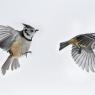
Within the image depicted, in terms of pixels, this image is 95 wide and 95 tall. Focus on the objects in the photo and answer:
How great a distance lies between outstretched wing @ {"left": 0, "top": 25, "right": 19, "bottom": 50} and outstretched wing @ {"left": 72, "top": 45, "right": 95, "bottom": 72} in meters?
0.53

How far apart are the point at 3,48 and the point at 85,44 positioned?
0.49 m

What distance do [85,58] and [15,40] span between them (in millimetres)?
712

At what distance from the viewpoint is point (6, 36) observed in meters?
1.65

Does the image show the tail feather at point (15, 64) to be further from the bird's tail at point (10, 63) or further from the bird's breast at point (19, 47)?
the bird's breast at point (19, 47)

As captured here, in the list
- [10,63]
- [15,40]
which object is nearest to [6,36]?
[15,40]

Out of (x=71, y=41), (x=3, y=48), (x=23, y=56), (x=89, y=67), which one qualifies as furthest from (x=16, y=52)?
(x=89, y=67)

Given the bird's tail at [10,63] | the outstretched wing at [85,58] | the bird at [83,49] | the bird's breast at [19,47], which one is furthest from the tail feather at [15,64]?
the outstretched wing at [85,58]

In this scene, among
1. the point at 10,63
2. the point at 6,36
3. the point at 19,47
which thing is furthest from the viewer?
the point at 10,63

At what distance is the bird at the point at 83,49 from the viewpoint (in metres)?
1.89

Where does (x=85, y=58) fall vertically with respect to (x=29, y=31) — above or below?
below

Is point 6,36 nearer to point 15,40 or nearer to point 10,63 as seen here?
point 15,40

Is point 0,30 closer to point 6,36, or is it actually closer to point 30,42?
point 6,36

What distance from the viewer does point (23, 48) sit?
68.6 inches

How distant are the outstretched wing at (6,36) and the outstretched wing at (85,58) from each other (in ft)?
1.75
